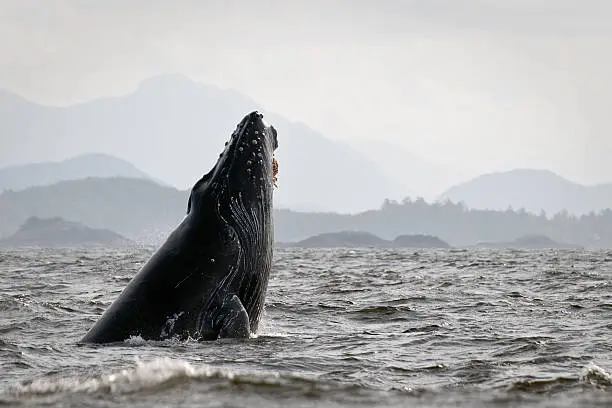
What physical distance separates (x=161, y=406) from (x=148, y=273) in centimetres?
305

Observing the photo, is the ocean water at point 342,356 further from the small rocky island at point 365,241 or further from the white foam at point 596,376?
the small rocky island at point 365,241

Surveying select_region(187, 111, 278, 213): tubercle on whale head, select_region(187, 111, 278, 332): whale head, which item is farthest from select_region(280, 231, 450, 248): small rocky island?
select_region(187, 111, 278, 332): whale head

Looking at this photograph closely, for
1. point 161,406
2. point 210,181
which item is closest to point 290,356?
point 210,181

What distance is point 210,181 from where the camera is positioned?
26.4 ft

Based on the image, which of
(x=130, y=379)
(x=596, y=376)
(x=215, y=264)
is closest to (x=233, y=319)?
(x=215, y=264)

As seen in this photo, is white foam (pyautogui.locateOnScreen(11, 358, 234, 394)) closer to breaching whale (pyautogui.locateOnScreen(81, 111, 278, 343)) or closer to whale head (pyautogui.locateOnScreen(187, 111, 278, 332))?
breaching whale (pyautogui.locateOnScreen(81, 111, 278, 343))

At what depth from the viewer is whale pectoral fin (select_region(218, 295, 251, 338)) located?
7.49m

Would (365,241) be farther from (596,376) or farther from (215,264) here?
(596,376)

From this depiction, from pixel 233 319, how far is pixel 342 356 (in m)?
0.91

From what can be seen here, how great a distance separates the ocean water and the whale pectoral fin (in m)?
0.11

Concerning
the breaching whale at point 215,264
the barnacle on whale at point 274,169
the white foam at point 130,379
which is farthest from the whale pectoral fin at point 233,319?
the white foam at point 130,379

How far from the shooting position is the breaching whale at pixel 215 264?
7.42 meters

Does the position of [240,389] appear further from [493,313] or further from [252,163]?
[493,313]

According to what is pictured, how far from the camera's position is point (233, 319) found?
24.7 ft
